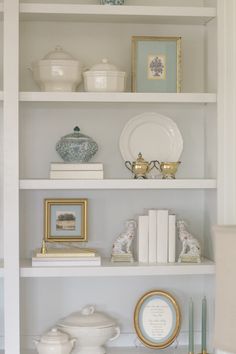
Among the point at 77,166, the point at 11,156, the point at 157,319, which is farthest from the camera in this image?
the point at 157,319

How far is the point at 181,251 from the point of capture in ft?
9.27

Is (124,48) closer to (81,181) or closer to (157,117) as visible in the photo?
(157,117)

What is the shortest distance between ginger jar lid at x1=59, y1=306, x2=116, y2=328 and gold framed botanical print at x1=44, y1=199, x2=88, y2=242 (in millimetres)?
308

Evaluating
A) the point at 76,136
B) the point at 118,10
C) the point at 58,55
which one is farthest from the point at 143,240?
the point at 118,10

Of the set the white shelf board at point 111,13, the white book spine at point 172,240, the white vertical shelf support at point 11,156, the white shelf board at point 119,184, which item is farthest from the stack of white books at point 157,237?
the white shelf board at point 111,13

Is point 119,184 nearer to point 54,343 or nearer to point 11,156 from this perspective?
point 11,156

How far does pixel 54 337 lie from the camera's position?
267 centimetres

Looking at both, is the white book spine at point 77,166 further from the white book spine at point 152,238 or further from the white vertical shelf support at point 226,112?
the white vertical shelf support at point 226,112

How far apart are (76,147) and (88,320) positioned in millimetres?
721

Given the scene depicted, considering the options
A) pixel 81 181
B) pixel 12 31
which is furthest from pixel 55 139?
pixel 12 31

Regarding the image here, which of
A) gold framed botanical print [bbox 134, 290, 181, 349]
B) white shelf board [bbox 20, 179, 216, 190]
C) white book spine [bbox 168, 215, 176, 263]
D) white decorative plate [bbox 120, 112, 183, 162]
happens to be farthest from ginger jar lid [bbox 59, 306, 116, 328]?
white decorative plate [bbox 120, 112, 183, 162]

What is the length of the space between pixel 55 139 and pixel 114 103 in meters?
0.30

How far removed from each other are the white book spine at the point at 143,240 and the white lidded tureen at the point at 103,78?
0.55 meters

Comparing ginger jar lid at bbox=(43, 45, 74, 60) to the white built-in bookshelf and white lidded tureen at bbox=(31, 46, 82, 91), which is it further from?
the white built-in bookshelf
